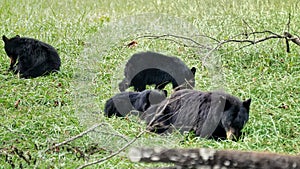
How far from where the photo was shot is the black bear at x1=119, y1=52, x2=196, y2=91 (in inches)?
320

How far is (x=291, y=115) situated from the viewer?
6.48 metres

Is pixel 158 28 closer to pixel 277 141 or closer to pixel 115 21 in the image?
pixel 115 21

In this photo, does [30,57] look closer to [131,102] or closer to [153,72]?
[153,72]

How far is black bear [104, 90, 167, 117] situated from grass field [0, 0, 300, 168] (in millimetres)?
160

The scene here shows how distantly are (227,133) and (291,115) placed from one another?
37.8 inches

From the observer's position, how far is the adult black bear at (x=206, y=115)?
5.92 meters

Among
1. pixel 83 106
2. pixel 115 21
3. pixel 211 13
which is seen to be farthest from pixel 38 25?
pixel 83 106

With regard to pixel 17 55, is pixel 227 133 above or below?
below

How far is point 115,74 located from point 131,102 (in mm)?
1538

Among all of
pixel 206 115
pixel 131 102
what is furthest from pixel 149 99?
pixel 206 115

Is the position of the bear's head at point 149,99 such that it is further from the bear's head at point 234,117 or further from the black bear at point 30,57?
the black bear at point 30,57

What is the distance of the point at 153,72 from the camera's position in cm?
825

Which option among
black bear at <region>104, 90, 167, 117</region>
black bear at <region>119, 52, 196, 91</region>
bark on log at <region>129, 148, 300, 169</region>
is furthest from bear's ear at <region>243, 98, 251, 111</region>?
bark on log at <region>129, 148, 300, 169</region>

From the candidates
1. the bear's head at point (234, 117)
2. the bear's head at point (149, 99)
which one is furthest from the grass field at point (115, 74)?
the bear's head at point (149, 99)
